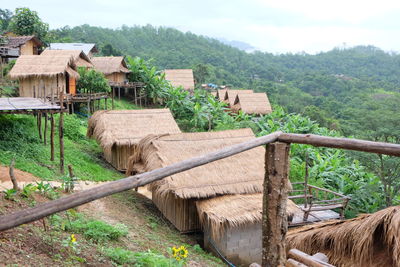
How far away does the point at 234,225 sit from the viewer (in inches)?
311

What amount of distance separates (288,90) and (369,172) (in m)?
33.5

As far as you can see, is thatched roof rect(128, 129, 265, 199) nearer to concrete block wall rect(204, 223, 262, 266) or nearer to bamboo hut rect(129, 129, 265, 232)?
bamboo hut rect(129, 129, 265, 232)

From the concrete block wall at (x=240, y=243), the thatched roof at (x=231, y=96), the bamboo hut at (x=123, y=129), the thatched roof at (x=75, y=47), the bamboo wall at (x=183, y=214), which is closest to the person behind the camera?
the concrete block wall at (x=240, y=243)

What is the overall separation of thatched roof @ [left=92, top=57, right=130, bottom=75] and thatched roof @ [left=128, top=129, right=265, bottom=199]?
14775 millimetres

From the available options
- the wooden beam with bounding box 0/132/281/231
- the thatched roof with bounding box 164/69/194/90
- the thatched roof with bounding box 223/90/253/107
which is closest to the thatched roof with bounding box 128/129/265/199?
the wooden beam with bounding box 0/132/281/231

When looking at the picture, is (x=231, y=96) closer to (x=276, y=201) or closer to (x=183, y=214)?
(x=183, y=214)

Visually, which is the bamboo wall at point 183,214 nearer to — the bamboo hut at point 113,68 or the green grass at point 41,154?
the green grass at point 41,154

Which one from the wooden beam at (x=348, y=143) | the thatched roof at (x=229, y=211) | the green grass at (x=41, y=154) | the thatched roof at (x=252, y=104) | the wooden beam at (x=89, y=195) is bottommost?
the thatched roof at (x=229, y=211)

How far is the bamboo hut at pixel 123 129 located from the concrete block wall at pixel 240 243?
5.63 meters

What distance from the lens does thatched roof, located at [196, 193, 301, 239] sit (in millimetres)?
7914

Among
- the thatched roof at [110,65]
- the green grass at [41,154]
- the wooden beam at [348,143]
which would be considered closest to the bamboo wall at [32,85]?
the green grass at [41,154]

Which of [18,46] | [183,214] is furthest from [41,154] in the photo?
[18,46]

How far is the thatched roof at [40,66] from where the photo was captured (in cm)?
1689

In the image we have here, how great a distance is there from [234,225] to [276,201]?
5361mm
